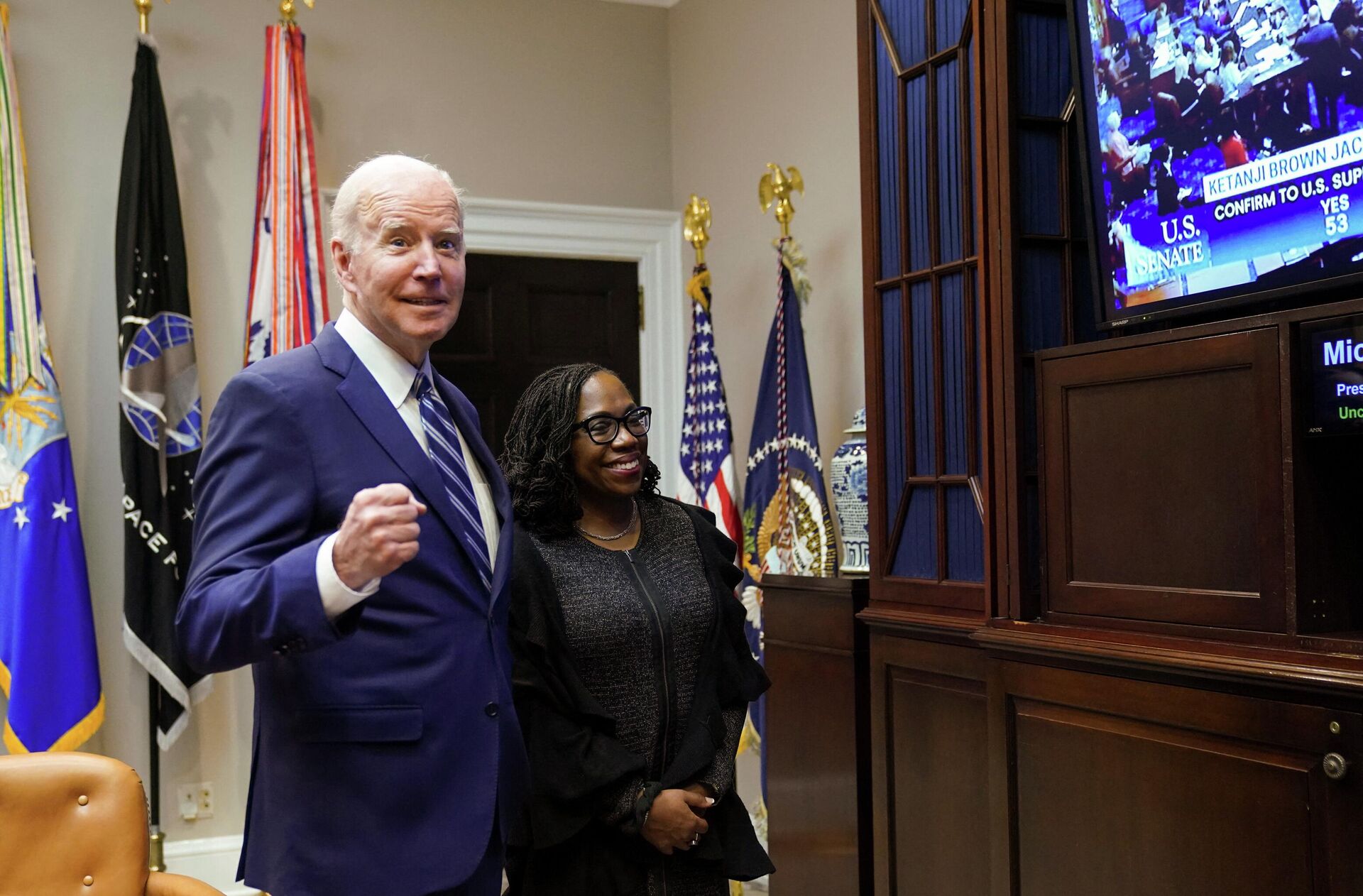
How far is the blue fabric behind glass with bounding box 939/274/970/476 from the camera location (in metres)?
2.53

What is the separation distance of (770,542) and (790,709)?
74 centimetres

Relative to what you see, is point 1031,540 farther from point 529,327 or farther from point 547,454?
point 529,327

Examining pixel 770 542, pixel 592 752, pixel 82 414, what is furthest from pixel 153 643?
Answer: pixel 592 752

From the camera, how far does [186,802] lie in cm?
406

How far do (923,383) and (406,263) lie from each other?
148 centimetres

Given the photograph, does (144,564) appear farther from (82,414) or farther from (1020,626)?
(1020,626)

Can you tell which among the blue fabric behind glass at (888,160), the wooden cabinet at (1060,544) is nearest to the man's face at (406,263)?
the wooden cabinet at (1060,544)

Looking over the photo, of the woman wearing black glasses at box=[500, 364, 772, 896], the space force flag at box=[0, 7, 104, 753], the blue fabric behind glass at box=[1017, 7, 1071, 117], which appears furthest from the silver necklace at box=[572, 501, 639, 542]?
the space force flag at box=[0, 7, 104, 753]

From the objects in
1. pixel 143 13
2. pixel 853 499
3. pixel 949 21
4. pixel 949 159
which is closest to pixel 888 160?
pixel 949 159

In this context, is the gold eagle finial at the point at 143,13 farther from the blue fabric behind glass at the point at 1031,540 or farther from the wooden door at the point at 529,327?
the blue fabric behind glass at the point at 1031,540

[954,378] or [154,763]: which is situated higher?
[954,378]

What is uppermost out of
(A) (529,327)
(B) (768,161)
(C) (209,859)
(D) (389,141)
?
(D) (389,141)

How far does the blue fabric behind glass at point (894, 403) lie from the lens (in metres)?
2.72

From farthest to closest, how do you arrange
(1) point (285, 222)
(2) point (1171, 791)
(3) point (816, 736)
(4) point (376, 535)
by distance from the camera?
(1) point (285, 222), (3) point (816, 736), (2) point (1171, 791), (4) point (376, 535)
